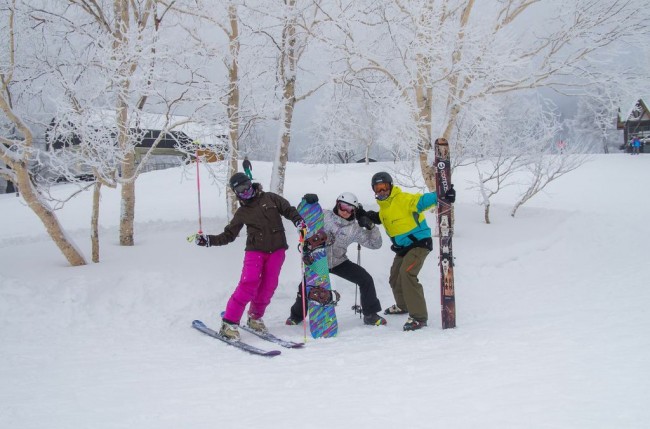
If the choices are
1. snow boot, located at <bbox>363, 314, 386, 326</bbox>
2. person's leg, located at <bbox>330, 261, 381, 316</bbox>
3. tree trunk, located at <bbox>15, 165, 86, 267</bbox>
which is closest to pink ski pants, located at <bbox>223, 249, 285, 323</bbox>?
person's leg, located at <bbox>330, 261, 381, 316</bbox>

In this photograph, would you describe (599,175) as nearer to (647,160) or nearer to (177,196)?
(647,160)

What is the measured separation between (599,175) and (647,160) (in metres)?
6.48

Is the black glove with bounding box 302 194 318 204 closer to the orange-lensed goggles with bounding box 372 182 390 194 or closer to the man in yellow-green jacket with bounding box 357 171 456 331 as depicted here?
the man in yellow-green jacket with bounding box 357 171 456 331

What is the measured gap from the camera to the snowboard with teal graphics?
522 cm

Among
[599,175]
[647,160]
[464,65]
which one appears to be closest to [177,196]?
[464,65]

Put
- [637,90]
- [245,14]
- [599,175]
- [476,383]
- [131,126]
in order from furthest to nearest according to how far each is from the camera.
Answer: [599,175], [637,90], [245,14], [131,126], [476,383]

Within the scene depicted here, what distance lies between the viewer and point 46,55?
7391mm

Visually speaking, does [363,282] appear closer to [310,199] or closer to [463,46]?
[310,199]

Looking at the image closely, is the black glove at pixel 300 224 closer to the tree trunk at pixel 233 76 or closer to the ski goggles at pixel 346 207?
the ski goggles at pixel 346 207

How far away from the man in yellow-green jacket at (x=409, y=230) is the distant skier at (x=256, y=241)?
3.48 ft

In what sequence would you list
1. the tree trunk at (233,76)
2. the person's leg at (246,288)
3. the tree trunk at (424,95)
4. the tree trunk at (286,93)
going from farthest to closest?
the tree trunk at (286,93) < the tree trunk at (233,76) < the tree trunk at (424,95) < the person's leg at (246,288)

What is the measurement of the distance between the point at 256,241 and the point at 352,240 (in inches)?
46.4

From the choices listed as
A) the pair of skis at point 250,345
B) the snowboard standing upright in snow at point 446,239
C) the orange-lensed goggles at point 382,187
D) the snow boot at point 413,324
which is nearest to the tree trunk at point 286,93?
the orange-lensed goggles at point 382,187

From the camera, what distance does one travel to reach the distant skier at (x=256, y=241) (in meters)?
5.11
